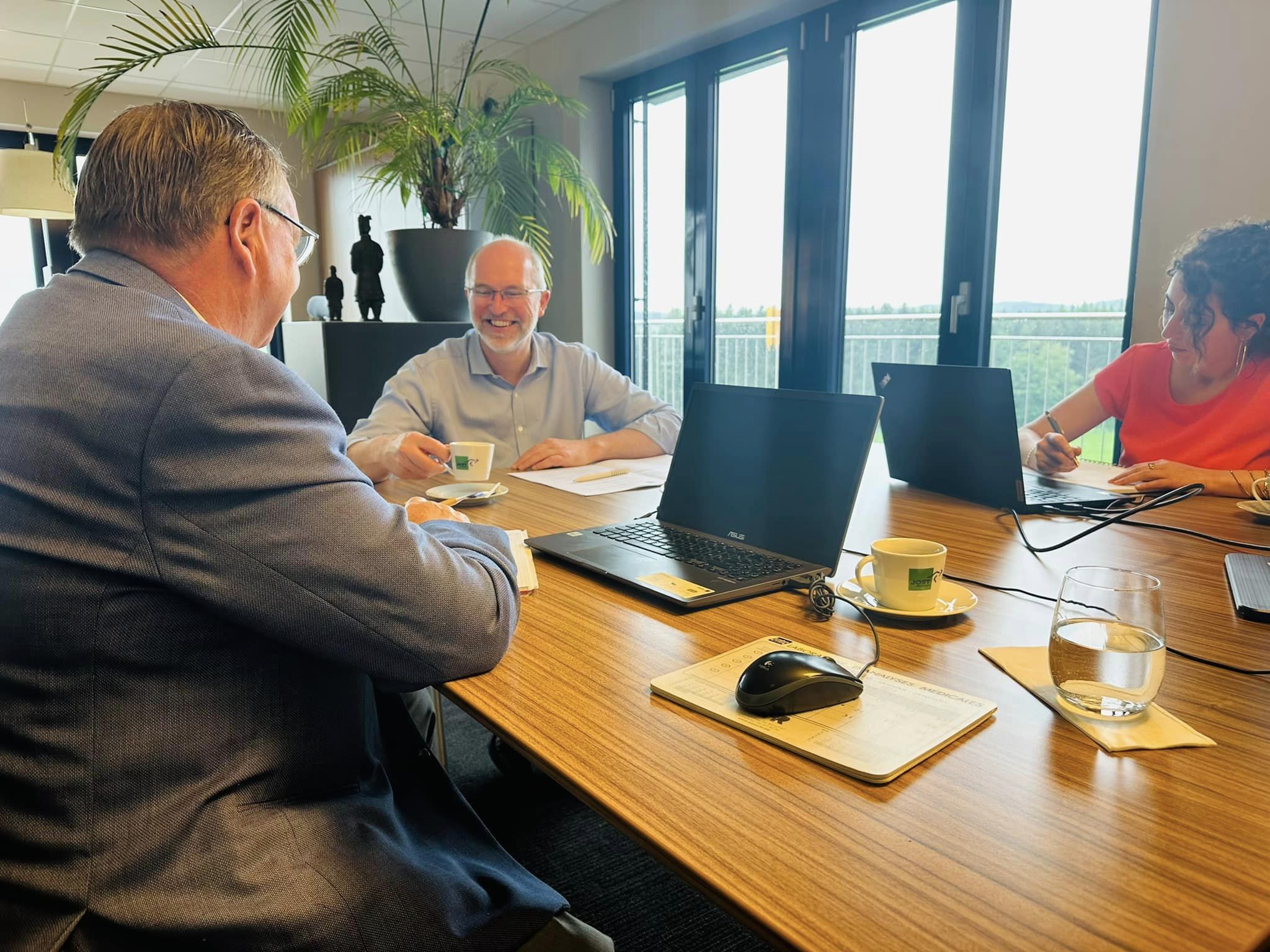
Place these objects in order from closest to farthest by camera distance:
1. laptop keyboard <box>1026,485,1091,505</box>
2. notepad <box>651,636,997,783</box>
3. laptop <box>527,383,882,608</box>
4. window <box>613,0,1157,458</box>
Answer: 1. notepad <box>651,636,997,783</box>
2. laptop <box>527,383,882,608</box>
3. laptop keyboard <box>1026,485,1091,505</box>
4. window <box>613,0,1157,458</box>

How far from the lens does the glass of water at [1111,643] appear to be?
66 cm

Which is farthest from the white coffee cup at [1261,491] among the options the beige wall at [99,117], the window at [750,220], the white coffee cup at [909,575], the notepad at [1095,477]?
the beige wall at [99,117]

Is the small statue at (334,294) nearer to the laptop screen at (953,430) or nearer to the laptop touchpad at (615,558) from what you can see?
the laptop screen at (953,430)

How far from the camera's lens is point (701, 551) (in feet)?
3.72

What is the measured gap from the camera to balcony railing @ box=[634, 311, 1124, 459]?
2.87m

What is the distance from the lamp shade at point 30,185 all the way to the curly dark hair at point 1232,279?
13.6 ft

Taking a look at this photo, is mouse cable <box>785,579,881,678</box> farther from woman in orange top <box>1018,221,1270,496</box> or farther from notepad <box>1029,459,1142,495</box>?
woman in orange top <box>1018,221,1270,496</box>

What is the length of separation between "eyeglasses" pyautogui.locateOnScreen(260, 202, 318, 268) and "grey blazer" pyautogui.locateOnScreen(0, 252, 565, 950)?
24 centimetres

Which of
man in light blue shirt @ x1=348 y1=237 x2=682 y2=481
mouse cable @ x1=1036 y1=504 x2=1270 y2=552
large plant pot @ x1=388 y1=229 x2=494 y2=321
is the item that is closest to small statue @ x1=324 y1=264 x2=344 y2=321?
large plant pot @ x1=388 y1=229 x2=494 y2=321

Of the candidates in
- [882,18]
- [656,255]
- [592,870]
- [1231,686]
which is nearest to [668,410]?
[592,870]

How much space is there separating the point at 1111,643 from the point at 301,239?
3.26 feet

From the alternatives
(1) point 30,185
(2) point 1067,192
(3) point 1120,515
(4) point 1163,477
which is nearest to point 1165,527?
(3) point 1120,515

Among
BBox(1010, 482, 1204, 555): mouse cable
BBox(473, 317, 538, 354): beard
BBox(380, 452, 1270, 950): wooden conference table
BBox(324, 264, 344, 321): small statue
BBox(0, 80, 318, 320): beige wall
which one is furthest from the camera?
BBox(0, 80, 318, 320): beige wall

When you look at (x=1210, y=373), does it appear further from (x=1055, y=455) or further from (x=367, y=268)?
(x=367, y=268)
